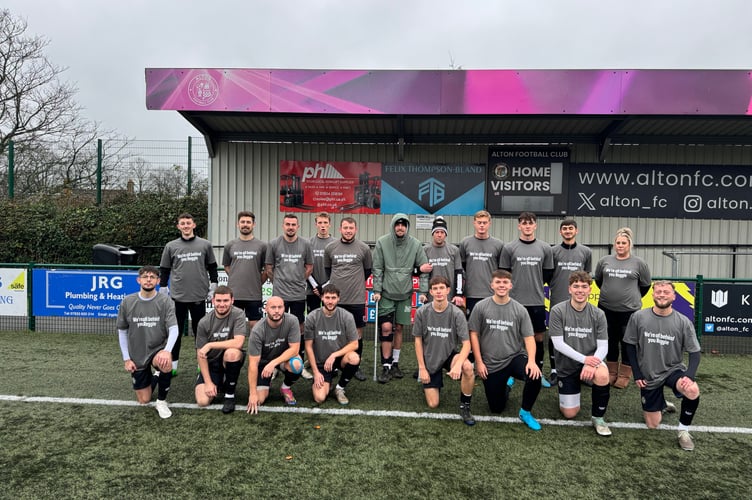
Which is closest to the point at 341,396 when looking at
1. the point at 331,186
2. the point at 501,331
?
the point at 501,331

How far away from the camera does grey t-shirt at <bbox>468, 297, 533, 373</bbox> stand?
3863mm

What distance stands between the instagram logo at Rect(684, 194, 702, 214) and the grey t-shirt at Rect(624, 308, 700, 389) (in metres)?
6.26

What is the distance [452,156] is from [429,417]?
19.8 feet

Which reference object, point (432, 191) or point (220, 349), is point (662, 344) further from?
point (432, 191)

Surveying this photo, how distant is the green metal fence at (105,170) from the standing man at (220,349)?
8.04 metres

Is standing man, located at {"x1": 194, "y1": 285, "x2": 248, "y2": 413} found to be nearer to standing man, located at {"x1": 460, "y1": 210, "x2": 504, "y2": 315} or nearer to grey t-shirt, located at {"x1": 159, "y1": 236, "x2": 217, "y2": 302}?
grey t-shirt, located at {"x1": 159, "y1": 236, "x2": 217, "y2": 302}

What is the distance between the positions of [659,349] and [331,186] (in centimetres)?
656

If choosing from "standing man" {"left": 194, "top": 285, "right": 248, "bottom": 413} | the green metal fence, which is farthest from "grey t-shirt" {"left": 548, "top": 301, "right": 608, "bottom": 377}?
the green metal fence

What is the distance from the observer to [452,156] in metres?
8.76

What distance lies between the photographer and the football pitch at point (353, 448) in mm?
2789

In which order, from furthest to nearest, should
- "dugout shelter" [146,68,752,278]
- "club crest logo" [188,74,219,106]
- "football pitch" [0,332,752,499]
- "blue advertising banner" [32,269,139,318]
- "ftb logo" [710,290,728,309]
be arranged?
"dugout shelter" [146,68,752,278], "club crest logo" [188,74,219,106], "blue advertising banner" [32,269,139,318], "ftb logo" [710,290,728,309], "football pitch" [0,332,752,499]

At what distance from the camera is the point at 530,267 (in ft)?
15.3

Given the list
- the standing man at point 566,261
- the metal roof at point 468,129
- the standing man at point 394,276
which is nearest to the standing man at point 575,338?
the standing man at point 566,261

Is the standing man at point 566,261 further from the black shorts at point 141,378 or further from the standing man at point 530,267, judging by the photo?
the black shorts at point 141,378
